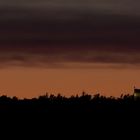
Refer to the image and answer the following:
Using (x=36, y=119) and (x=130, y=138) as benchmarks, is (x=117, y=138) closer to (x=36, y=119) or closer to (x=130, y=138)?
(x=130, y=138)

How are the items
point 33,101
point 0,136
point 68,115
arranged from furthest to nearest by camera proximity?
1. point 33,101
2. point 68,115
3. point 0,136

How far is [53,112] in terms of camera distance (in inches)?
2323

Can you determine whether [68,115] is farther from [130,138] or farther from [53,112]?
[130,138]

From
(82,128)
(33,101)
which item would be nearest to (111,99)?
(33,101)

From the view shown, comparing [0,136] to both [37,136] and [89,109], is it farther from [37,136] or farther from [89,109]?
[89,109]

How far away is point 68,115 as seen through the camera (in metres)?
58.9

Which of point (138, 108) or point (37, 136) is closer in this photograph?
point (37, 136)

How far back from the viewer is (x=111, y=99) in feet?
217

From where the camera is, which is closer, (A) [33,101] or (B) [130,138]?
(B) [130,138]

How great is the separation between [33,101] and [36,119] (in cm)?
580

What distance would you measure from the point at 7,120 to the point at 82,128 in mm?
3586

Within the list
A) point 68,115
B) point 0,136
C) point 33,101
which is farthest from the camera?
point 33,101

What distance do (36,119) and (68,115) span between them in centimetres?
198

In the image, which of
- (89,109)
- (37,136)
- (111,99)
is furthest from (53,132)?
(111,99)
